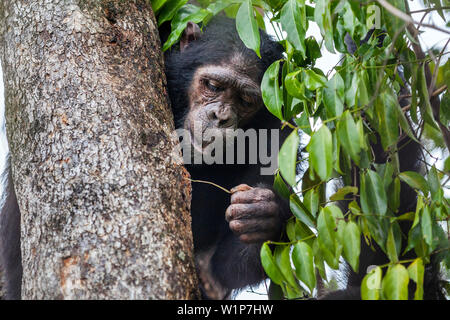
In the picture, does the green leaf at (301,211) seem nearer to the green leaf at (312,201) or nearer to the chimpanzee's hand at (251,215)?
the green leaf at (312,201)

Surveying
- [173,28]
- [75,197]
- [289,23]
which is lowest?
[75,197]

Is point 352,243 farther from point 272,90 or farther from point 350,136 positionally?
point 272,90

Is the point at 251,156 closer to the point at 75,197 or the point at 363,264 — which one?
the point at 363,264

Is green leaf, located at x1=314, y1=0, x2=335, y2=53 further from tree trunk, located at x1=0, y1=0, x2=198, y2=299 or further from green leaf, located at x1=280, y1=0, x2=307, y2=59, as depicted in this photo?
tree trunk, located at x1=0, y1=0, x2=198, y2=299

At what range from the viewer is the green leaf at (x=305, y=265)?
7.11 feet

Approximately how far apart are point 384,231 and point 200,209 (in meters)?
2.39

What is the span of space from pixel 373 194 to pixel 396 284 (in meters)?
0.39

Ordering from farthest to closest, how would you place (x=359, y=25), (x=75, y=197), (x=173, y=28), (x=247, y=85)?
(x=247, y=85), (x=173, y=28), (x=359, y=25), (x=75, y=197)

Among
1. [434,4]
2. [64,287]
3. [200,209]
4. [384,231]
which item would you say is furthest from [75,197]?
[200,209]

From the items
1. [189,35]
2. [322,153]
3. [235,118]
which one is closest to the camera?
[322,153]

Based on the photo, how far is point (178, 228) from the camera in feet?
7.11

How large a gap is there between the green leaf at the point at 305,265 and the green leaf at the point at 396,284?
345 millimetres

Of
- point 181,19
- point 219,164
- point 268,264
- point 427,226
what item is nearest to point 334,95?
point 427,226

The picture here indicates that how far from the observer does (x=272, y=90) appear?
248 cm
